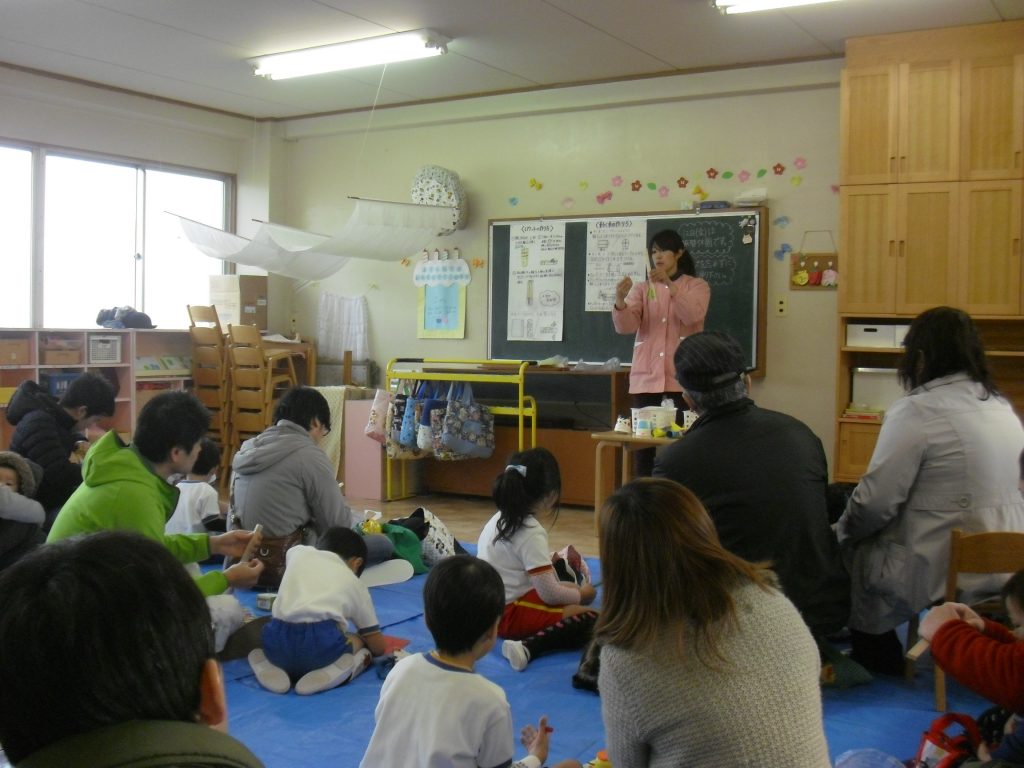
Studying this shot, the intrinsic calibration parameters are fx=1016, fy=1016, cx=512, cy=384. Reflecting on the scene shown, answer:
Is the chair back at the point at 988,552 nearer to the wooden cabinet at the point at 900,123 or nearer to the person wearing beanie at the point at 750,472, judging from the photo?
the person wearing beanie at the point at 750,472

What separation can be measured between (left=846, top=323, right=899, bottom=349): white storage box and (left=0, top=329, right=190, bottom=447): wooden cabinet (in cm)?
461

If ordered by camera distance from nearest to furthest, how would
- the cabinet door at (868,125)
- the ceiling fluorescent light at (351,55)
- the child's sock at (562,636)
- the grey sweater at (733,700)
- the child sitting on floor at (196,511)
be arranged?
the grey sweater at (733,700) → the child's sock at (562,636) → the child sitting on floor at (196,511) → the cabinet door at (868,125) → the ceiling fluorescent light at (351,55)

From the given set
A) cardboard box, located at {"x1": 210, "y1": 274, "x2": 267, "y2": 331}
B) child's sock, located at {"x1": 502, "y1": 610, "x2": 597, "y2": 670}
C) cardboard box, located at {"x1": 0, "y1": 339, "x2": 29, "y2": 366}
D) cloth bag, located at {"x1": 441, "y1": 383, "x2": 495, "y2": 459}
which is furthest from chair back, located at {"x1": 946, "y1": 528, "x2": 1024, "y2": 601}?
cardboard box, located at {"x1": 210, "y1": 274, "x2": 267, "y2": 331}

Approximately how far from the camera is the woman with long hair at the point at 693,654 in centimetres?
139

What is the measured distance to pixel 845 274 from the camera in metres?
5.68

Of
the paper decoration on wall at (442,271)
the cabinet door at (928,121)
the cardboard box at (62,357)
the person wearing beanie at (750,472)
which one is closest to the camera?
the person wearing beanie at (750,472)

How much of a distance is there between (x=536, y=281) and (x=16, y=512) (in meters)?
4.37

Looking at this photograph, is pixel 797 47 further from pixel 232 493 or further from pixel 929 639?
pixel 929 639

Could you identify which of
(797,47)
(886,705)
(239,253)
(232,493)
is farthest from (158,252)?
(886,705)

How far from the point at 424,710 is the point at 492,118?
600 centimetres

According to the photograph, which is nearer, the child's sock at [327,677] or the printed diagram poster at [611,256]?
the child's sock at [327,677]

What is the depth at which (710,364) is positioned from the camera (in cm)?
284

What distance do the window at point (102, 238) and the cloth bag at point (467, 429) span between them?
296 cm

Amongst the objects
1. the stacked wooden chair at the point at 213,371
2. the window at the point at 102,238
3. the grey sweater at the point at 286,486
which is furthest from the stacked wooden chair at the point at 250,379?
the grey sweater at the point at 286,486
